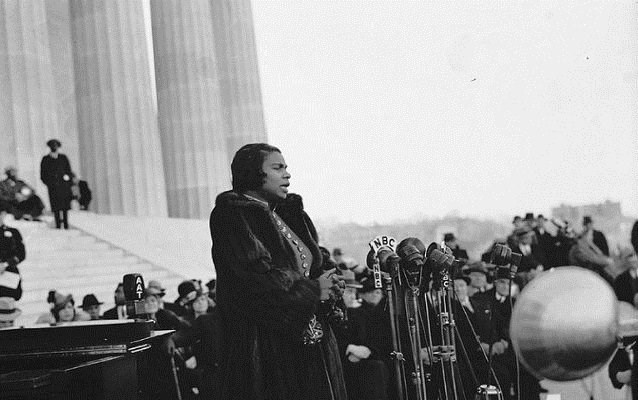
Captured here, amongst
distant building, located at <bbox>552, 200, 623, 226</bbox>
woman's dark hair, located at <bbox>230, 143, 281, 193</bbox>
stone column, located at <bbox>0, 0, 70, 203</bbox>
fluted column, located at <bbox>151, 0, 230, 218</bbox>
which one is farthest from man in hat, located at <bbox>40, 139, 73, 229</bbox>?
woman's dark hair, located at <bbox>230, 143, 281, 193</bbox>

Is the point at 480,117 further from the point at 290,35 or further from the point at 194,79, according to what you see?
the point at 194,79

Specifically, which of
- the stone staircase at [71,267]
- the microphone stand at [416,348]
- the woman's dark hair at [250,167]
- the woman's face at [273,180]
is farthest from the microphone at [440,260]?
Result: the stone staircase at [71,267]

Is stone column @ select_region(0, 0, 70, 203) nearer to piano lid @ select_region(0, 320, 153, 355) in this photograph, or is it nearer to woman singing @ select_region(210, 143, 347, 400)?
piano lid @ select_region(0, 320, 153, 355)

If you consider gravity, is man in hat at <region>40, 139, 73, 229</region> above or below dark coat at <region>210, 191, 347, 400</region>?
above

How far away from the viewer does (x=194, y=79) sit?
73.0 feet

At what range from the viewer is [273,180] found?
15.6 feet

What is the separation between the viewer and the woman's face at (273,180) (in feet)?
15.5

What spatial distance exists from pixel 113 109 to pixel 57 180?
3.64 meters

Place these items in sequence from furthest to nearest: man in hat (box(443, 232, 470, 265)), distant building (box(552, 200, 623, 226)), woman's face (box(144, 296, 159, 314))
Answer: distant building (box(552, 200, 623, 226))
man in hat (box(443, 232, 470, 265))
woman's face (box(144, 296, 159, 314))

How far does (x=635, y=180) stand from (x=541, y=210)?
5.68ft

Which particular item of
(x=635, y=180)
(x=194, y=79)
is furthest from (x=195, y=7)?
(x=635, y=180)

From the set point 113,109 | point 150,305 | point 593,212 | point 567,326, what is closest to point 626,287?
point 150,305

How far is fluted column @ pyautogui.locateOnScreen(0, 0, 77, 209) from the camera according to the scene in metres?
17.8

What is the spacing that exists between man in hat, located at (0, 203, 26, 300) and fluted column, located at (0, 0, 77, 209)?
14.0 feet
